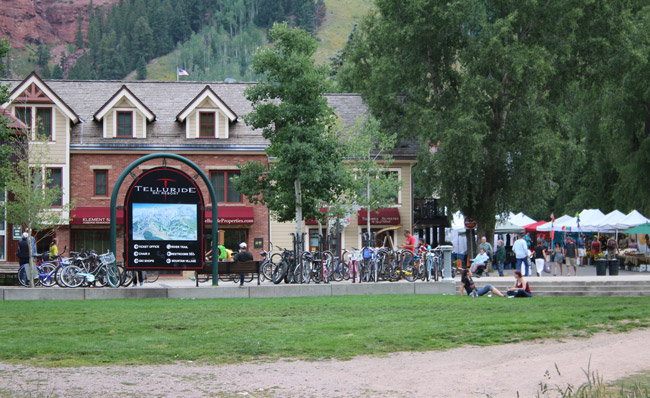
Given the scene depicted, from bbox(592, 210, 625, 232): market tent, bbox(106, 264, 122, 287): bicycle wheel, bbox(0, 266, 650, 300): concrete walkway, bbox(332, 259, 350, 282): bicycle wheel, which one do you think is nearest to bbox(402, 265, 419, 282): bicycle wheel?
bbox(332, 259, 350, 282): bicycle wheel

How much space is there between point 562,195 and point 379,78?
28.7m

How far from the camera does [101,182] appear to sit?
140ft

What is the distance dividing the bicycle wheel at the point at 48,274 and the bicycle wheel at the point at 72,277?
638 millimetres

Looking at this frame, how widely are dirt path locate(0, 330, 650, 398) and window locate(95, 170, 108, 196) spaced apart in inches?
1251

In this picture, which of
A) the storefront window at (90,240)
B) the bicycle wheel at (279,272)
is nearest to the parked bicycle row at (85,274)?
the bicycle wheel at (279,272)

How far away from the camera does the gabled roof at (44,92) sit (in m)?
40.6

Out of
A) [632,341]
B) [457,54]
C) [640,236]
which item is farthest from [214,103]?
[632,341]

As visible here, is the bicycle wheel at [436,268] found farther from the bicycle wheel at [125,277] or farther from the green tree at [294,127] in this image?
the bicycle wheel at [125,277]

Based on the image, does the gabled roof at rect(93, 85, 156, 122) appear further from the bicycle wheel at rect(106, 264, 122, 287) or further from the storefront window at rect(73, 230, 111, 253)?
the bicycle wheel at rect(106, 264, 122, 287)

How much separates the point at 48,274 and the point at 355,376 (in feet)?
61.4

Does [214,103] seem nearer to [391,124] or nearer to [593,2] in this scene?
[391,124]

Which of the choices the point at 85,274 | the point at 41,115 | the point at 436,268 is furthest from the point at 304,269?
the point at 41,115

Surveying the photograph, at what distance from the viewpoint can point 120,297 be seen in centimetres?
2302

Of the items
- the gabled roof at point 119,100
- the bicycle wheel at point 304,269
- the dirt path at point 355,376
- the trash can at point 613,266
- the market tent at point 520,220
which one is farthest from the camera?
the market tent at point 520,220
